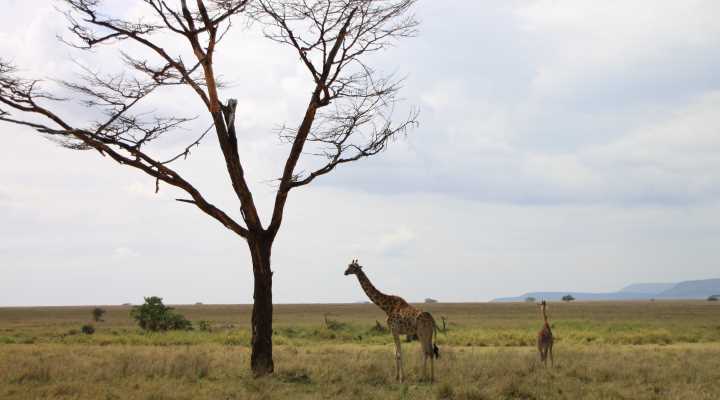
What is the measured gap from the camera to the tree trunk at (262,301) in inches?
613

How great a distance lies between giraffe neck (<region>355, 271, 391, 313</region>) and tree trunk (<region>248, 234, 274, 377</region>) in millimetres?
1952

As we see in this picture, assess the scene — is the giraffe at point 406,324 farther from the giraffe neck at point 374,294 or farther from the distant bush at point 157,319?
the distant bush at point 157,319

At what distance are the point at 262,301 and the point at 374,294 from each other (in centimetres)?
228

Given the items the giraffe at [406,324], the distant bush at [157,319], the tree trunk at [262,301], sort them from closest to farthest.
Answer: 1. the giraffe at [406,324]
2. the tree trunk at [262,301]
3. the distant bush at [157,319]

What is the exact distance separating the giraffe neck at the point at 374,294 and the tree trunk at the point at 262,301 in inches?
76.9

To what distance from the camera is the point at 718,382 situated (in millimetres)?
14227

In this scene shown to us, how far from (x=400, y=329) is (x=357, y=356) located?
15.4ft

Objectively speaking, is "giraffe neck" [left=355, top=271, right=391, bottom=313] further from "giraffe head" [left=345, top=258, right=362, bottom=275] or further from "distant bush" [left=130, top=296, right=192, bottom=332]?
"distant bush" [left=130, top=296, right=192, bottom=332]

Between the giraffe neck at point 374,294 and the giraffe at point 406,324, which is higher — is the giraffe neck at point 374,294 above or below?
above

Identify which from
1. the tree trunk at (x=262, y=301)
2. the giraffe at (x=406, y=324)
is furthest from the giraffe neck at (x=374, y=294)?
the tree trunk at (x=262, y=301)

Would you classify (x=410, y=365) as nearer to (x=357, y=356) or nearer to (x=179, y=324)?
(x=357, y=356)

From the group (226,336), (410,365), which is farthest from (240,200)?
(226,336)

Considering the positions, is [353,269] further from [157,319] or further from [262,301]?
[157,319]

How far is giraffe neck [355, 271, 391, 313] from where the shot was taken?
614 inches
